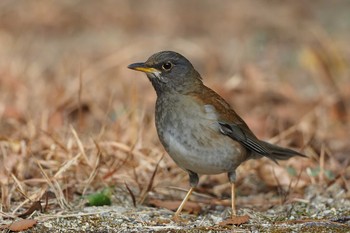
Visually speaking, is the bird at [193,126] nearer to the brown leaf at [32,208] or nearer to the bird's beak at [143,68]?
the bird's beak at [143,68]

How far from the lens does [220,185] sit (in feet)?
20.9

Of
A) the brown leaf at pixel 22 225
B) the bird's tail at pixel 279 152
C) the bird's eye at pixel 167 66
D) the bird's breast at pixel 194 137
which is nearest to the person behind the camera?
the brown leaf at pixel 22 225

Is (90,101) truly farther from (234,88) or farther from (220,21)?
(220,21)

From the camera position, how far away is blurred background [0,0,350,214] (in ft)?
19.7

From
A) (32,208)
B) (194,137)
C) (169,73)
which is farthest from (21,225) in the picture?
(169,73)

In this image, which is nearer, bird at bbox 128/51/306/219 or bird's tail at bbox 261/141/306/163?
bird at bbox 128/51/306/219

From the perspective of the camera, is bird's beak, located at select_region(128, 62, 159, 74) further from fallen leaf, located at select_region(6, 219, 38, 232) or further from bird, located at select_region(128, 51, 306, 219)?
fallen leaf, located at select_region(6, 219, 38, 232)

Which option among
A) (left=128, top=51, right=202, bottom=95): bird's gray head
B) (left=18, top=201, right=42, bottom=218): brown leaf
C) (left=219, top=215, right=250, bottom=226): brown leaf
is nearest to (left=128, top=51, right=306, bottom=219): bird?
(left=128, top=51, right=202, bottom=95): bird's gray head

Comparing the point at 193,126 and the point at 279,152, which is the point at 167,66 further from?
the point at 279,152

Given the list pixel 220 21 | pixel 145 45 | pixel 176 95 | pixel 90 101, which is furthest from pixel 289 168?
pixel 220 21

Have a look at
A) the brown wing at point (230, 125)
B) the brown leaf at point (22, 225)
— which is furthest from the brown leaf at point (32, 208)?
the brown wing at point (230, 125)

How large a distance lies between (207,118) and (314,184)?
4.22 ft

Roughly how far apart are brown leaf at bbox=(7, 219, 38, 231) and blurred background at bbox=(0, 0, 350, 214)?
1.58 ft

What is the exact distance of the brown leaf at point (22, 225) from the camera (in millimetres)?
4617
